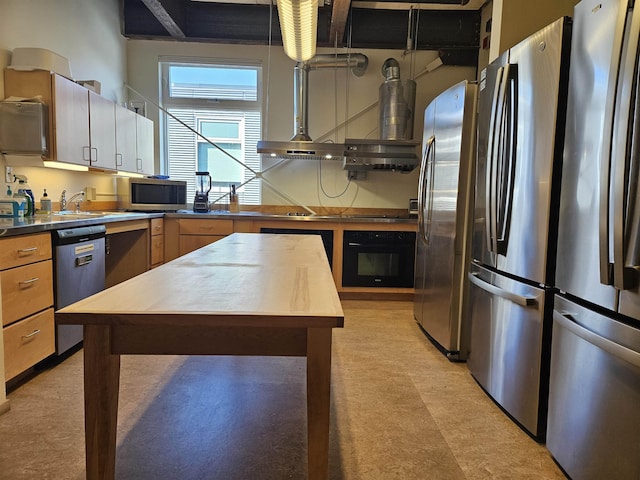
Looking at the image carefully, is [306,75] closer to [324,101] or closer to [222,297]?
[324,101]

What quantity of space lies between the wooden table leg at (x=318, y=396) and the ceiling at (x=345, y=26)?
397cm

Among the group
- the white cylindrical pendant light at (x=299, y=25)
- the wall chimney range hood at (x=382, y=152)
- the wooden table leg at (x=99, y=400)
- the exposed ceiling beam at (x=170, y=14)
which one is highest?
the exposed ceiling beam at (x=170, y=14)

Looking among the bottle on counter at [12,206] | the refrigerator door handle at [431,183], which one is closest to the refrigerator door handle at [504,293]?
the refrigerator door handle at [431,183]

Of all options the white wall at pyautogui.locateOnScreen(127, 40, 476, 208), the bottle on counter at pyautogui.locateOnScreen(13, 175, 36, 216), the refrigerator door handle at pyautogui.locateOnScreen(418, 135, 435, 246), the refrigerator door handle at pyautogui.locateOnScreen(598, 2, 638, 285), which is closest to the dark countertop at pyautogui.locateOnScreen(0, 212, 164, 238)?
the bottle on counter at pyautogui.locateOnScreen(13, 175, 36, 216)

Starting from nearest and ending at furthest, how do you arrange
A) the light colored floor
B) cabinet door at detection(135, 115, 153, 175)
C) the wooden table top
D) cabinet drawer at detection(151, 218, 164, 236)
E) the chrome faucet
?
the wooden table top, the light colored floor, the chrome faucet, cabinet drawer at detection(151, 218, 164, 236), cabinet door at detection(135, 115, 153, 175)

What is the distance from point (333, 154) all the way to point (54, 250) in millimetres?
2530

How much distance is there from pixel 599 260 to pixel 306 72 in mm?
3642

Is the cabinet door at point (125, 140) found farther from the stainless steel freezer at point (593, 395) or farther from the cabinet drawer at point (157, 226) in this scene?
the stainless steel freezer at point (593, 395)

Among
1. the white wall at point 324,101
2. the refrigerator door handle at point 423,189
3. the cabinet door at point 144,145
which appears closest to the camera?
the refrigerator door handle at point 423,189

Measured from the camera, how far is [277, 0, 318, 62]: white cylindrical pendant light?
2.36 meters

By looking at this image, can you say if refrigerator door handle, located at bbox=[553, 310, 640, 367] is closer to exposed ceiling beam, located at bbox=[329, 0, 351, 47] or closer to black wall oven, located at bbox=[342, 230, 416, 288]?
black wall oven, located at bbox=[342, 230, 416, 288]

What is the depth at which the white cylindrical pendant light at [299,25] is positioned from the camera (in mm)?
2359

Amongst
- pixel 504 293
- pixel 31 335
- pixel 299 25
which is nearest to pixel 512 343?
pixel 504 293

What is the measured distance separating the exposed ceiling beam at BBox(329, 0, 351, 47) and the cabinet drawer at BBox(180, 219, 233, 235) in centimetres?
220
